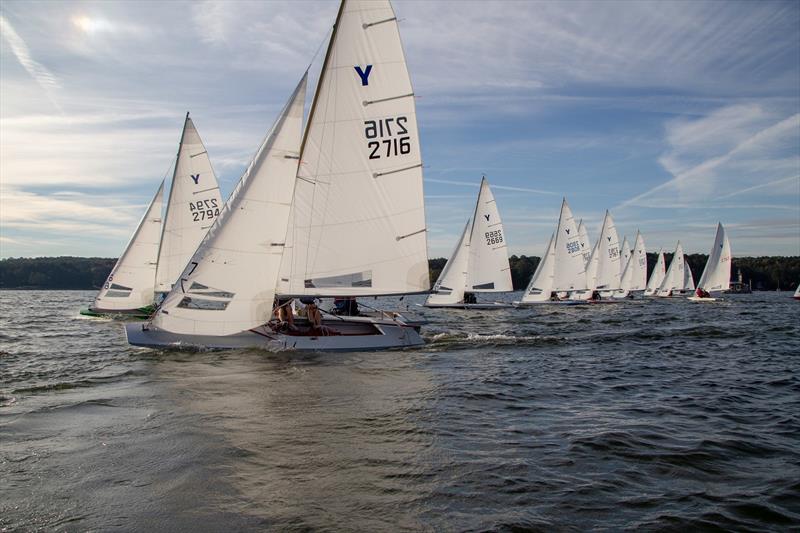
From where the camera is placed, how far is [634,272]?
225 ft

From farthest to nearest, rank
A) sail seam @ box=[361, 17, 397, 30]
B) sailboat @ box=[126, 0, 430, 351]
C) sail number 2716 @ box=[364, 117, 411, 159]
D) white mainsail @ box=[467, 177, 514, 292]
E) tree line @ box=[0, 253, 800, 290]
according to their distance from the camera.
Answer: tree line @ box=[0, 253, 800, 290]
white mainsail @ box=[467, 177, 514, 292]
sail number 2716 @ box=[364, 117, 411, 159]
sail seam @ box=[361, 17, 397, 30]
sailboat @ box=[126, 0, 430, 351]

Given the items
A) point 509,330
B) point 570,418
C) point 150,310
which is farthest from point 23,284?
point 570,418

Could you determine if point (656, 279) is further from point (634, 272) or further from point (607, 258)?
point (607, 258)

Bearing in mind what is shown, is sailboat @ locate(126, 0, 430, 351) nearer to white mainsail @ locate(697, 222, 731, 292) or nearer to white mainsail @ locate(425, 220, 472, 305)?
white mainsail @ locate(425, 220, 472, 305)

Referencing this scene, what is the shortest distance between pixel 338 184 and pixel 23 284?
129m

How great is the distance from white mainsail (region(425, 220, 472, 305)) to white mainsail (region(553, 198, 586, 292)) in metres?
10.2

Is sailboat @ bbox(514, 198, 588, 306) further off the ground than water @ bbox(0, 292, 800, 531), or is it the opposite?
sailboat @ bbox(514, 198, 588, 306)

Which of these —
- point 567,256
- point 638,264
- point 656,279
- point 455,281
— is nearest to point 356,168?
point 455,281

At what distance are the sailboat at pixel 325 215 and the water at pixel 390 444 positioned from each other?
941 millimetres

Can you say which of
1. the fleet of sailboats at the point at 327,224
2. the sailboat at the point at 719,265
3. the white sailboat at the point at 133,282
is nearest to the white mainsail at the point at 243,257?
the fleet of sailboats at the point at 327,224

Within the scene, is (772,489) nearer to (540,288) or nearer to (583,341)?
(583,341)

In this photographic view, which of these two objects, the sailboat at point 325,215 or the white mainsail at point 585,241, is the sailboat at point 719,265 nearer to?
the white mainsail at point 585,241

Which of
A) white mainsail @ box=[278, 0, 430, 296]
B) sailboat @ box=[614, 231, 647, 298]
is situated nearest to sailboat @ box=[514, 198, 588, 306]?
sailboat @ box=[614, 231, 647, 298]

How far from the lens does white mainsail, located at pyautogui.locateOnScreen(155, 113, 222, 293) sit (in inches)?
1009
